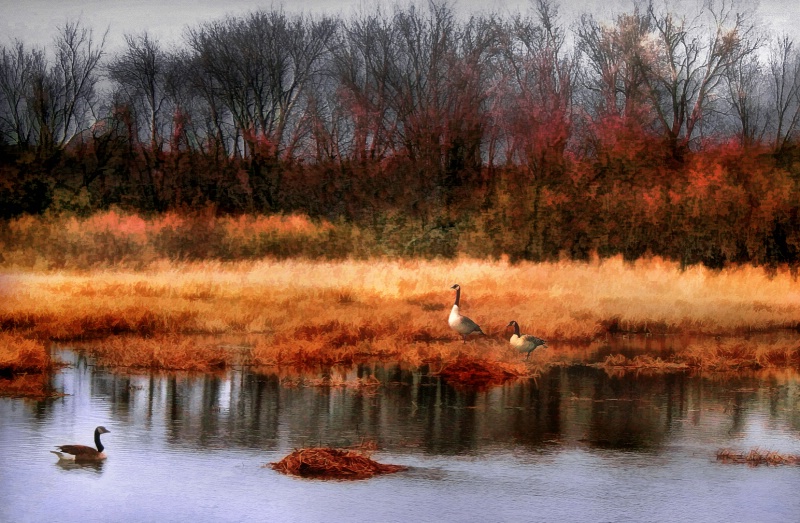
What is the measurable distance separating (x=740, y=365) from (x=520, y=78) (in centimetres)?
Answer: 765

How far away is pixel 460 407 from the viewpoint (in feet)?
30.3

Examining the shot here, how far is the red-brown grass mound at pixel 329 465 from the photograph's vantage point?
6.70 meters

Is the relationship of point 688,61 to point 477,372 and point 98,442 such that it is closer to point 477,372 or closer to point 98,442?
point 477,372

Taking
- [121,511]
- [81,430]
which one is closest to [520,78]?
[81,430]

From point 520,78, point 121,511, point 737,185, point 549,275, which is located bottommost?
point 121,511

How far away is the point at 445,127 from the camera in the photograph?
2009 centimetres

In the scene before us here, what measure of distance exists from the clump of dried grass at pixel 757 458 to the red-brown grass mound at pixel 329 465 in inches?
87.2

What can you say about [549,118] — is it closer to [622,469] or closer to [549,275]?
[549,275]

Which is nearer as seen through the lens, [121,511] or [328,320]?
[121,511]

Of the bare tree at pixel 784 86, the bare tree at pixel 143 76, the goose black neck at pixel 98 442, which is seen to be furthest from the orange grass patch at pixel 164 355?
the bare tree at pixel 784 86

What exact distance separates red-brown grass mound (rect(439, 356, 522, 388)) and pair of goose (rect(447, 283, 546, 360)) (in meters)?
0.75

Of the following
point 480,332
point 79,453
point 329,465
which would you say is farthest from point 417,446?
point 480,332

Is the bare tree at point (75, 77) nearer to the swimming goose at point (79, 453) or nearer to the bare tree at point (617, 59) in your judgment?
the bare tree at point (617, 59)

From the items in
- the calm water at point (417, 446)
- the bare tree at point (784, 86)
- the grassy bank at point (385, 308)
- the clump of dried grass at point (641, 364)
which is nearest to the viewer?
the calm water at point (417, 446)
